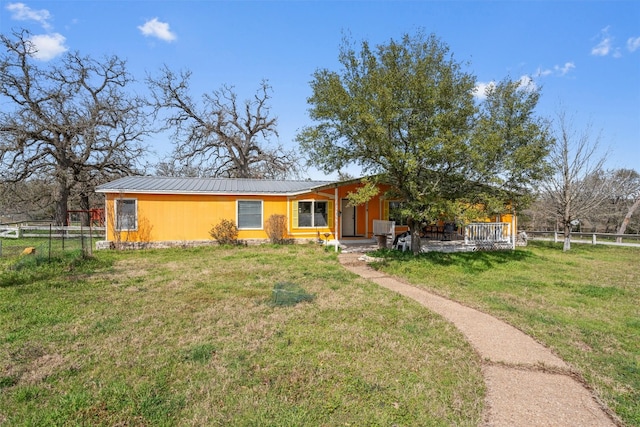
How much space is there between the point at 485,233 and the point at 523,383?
1121 cm

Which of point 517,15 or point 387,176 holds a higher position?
point 517,15

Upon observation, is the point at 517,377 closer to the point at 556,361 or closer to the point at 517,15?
the point at 556,361

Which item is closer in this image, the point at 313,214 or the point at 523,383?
the point at 523,383

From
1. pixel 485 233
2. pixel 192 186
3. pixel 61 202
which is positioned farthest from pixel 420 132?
pixel 61 202

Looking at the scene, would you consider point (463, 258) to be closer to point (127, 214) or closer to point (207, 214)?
point (207, 214)

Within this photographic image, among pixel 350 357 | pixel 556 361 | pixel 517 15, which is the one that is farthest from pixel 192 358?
pixel 517 15

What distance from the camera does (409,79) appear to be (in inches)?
369

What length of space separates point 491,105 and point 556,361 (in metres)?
10.3

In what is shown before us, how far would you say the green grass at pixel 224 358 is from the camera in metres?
2.81

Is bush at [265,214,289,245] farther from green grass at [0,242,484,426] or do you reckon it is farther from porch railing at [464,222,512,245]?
porch railing at [464,222,512,245]

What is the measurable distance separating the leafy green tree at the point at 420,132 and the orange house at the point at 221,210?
9.84 feet

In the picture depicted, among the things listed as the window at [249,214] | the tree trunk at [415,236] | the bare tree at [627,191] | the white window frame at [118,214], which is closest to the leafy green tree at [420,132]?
the tree trunk at [415,236]

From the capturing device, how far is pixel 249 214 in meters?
14.4

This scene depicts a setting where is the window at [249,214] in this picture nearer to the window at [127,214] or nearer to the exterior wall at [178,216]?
the exterior wall at [178,216]
